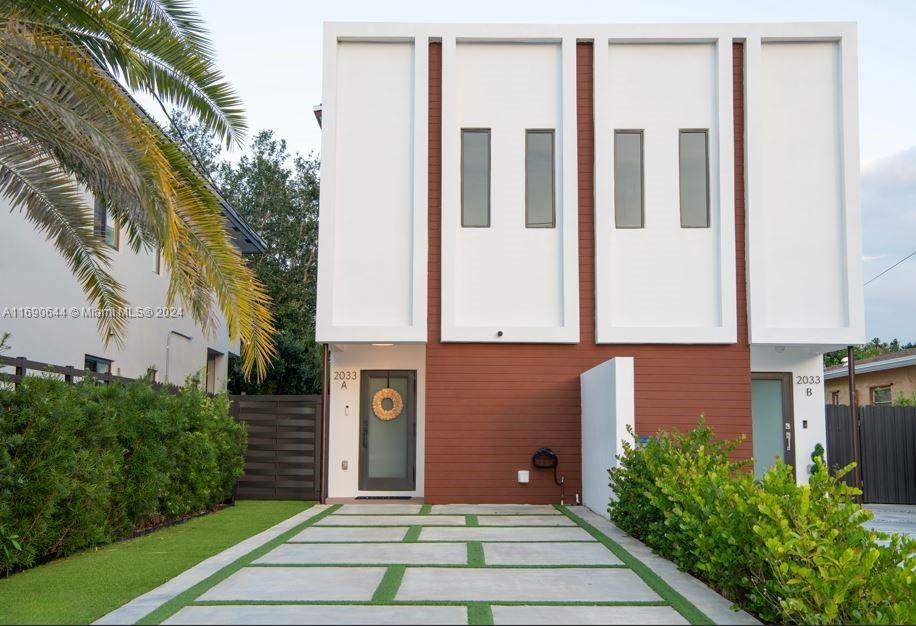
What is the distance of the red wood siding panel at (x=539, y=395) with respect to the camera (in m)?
14.7

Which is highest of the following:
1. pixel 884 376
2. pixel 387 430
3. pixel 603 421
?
pixel 884 376

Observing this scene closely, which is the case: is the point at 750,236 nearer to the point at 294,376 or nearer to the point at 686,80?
the point at 686,80

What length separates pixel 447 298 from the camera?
582 inches

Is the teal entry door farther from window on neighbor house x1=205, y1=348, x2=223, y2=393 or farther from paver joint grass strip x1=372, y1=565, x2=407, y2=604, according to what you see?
window on neighbor house x1=205, y1=348, x2=223, y2=393

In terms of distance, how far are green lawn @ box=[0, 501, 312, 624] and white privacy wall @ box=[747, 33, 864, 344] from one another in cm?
860

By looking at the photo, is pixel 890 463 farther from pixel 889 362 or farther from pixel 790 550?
pixel 790 550

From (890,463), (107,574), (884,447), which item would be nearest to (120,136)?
(107,574)

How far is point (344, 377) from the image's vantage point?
52.6 ft

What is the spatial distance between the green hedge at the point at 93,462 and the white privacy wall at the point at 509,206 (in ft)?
15.0

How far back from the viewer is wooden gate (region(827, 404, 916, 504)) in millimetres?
17828

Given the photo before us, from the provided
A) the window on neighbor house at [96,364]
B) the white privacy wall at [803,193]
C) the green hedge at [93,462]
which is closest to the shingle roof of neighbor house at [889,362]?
the white privacy wall at [803,193]

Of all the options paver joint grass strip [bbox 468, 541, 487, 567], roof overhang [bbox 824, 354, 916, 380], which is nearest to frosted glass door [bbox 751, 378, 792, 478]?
roof overhang [bbox 824, 354, 916, 380]

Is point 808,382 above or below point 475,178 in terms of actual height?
below

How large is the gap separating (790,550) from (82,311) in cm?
1154
